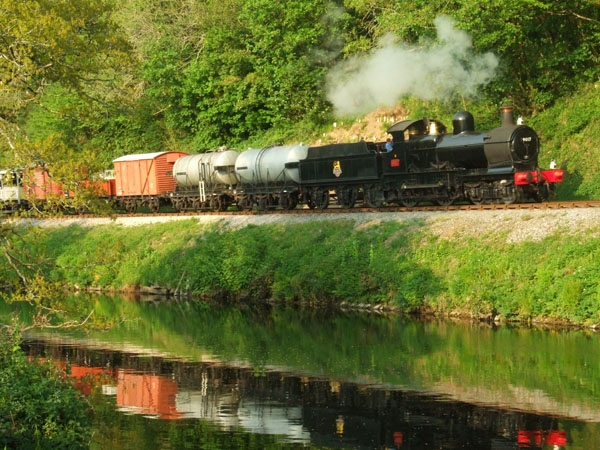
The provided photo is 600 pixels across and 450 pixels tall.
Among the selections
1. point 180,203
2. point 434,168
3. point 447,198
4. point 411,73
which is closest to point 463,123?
point 434,168

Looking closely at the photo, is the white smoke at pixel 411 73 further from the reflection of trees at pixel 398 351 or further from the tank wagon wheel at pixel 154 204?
the reflection of trees at pixel 398 351

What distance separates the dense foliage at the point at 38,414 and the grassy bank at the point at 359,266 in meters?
2.28

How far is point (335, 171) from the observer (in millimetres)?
35406

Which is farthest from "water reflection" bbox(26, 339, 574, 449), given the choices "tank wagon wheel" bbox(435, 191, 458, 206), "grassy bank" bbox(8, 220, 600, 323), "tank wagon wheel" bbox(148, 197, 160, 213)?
"tank wagon wheel" bbox(148, 197, 160, 213)

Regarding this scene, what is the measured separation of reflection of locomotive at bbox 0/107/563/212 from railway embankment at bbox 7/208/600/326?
227cm

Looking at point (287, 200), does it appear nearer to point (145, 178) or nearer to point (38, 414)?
point (145, 178)

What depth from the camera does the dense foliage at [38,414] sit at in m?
12.8

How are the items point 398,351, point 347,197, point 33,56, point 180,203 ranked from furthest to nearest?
point 180,203
point 347,197
point 398,351
point 33,56

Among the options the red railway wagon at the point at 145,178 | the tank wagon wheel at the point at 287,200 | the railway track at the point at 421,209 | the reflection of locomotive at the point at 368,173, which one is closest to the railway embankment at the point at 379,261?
the railway track at the point at 421,209

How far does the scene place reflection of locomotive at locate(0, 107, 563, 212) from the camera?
29.7 m

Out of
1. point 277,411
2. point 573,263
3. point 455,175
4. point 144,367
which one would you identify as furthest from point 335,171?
point 277,411

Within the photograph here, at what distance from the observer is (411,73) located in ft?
141

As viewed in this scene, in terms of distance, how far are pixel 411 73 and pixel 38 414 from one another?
32.6 m

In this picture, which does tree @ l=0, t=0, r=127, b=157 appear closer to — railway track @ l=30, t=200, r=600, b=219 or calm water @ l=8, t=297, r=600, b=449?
railway track @ l=30, t=200, r=600, b=219
